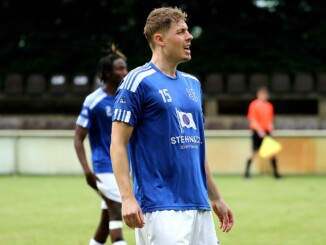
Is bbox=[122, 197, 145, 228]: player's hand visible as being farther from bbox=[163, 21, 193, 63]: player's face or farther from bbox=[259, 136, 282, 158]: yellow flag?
bbox=[259, 136, 282, 158]: yellow flag

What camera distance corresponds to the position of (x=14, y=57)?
35688 mm

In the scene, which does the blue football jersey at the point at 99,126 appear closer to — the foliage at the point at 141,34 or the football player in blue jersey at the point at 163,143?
the football player in blue jersey at the point at 163,143

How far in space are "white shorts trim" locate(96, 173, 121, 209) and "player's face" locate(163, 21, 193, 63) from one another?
3285mm

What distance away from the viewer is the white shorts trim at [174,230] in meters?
5.30

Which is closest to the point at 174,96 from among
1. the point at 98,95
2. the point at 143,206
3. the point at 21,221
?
the point at 143,206

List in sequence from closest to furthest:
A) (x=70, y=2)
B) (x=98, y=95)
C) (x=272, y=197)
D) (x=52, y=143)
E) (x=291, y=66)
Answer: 1. (x=98, y=95)
2. (x=272, y=197)
3. (x=52, y=143)
4. (x=291, y=66)
5. (x=70, y=2)

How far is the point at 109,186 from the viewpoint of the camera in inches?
340

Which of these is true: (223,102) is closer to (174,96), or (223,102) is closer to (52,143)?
(52,143)

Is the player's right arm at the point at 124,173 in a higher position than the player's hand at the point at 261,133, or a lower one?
higher

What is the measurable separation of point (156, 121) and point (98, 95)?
3.40 m

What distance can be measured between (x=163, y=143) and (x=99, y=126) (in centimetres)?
331

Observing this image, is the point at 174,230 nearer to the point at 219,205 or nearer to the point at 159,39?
the point at 219,205

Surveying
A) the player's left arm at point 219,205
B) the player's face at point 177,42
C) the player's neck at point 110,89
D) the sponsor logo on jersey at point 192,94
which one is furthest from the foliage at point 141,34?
the player's face at point 177,42

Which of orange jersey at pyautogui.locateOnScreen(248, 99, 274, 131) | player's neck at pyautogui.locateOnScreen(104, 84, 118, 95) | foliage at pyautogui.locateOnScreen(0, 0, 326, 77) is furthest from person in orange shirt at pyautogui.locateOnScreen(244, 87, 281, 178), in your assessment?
foliage at pyautogui.locateOnScreen(0, 0, 326, 77)
